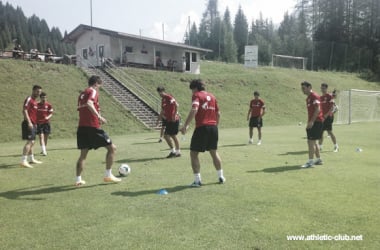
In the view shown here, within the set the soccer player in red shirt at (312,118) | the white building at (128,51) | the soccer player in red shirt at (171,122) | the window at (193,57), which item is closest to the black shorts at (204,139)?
the soccer player in red shirt at (312,118)

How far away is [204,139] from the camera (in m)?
7.54

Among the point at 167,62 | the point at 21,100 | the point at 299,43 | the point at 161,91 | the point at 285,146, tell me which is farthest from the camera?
the point at 299,43

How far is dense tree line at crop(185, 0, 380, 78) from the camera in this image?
2672 inches

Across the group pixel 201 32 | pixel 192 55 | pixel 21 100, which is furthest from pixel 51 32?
pixel 21 100

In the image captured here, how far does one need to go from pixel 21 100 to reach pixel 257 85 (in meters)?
22.5

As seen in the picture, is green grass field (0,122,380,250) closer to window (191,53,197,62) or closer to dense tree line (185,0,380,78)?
window (191,53,197,62)

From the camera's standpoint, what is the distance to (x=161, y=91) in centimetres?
1235

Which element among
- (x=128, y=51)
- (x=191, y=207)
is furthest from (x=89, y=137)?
(x=128, y=51)

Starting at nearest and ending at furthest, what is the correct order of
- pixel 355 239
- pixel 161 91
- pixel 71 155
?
pixel 355 239 → pixel 161 91 → pixel 71 155

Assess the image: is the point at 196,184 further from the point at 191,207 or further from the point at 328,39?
the point at 328,39

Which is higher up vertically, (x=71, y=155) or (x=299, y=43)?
(x=299, y=43)

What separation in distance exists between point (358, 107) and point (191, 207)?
110 ft

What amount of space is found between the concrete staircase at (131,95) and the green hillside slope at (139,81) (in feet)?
2.44

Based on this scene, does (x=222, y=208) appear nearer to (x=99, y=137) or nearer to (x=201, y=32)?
(x=99, y=137)
